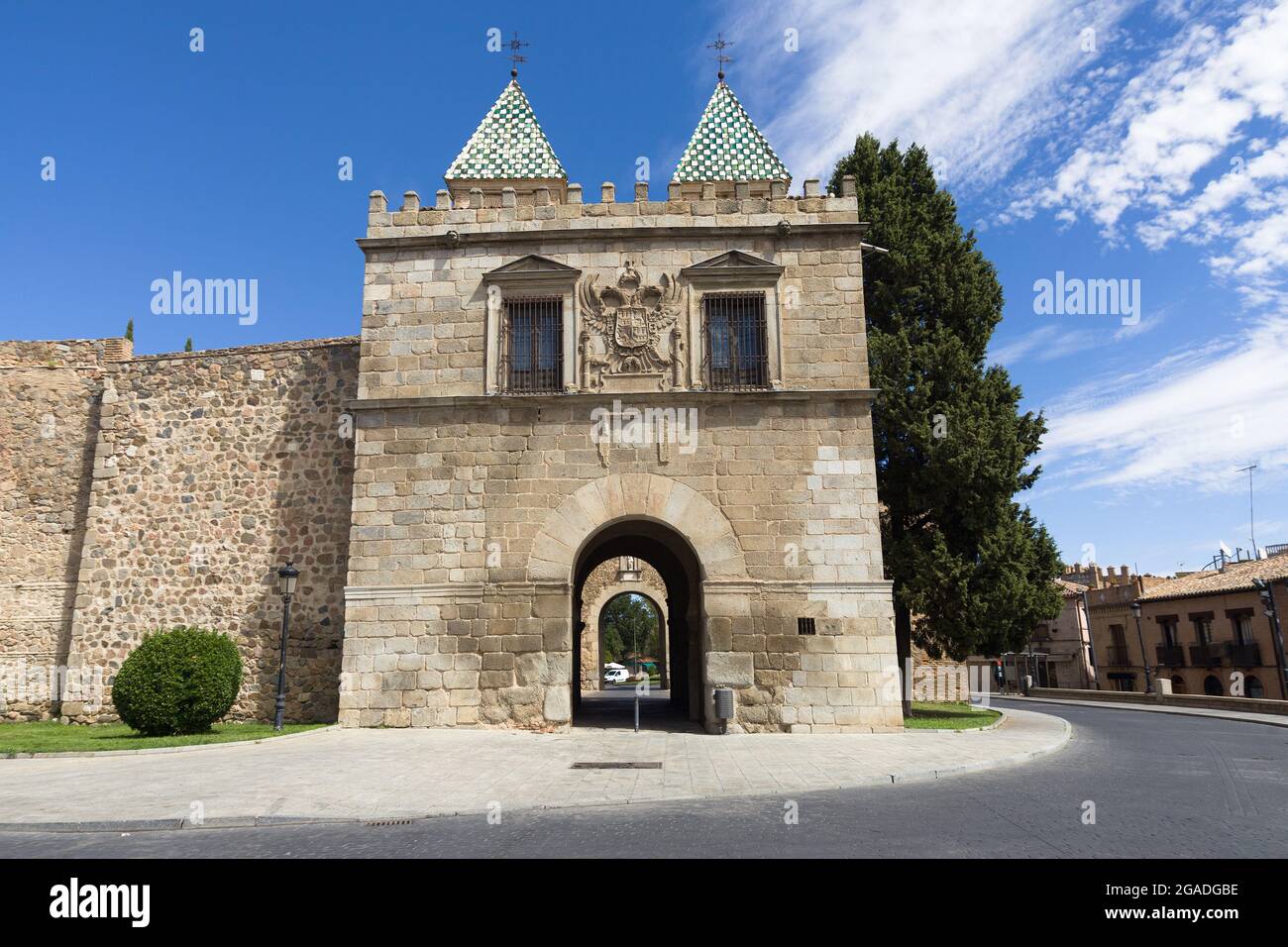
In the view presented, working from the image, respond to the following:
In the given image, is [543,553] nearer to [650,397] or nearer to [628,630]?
[650,397]

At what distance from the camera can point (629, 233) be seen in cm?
1480

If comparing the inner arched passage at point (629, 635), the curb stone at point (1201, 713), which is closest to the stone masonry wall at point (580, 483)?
the curb stone at point (1201, 713)

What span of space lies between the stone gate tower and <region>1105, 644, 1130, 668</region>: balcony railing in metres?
37.7

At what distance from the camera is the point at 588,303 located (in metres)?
14.7

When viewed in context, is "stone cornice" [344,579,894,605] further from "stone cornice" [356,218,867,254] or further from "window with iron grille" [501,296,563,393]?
"stone cornice" [356,218,867,254]

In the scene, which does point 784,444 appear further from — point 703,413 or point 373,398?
point 373,398

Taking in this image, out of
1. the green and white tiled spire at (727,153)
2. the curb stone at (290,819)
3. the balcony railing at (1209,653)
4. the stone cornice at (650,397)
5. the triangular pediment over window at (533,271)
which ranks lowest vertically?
the balcony railing at (1209,653)

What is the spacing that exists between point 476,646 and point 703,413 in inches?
233

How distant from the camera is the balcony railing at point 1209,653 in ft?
116

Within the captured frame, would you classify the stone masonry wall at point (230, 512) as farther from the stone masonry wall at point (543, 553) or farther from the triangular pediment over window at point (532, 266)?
the triangular pediment over window at point (532, 266)

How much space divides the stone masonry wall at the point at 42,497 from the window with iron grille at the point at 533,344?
10.9 meters

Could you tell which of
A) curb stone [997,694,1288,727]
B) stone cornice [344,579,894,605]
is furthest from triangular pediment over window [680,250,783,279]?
curb stone [997,694,1288,727]

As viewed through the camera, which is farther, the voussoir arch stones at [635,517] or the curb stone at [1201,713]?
the curb stone at [1201,713]
